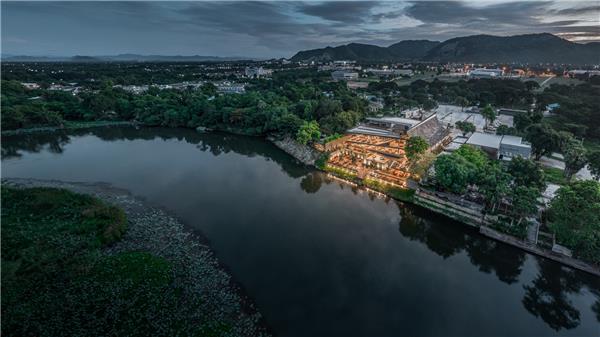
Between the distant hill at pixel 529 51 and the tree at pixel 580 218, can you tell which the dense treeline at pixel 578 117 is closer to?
the tree at pixel 580 218

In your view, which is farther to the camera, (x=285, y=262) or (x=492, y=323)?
(x=285, y=262)

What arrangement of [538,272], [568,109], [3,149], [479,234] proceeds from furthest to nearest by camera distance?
[568,109] < [3,149] < [479,234] < [538,272]

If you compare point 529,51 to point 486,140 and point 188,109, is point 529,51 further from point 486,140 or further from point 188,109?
point 188,109

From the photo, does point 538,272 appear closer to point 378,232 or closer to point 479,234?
point 479,234

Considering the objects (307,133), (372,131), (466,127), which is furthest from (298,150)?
(466,127)

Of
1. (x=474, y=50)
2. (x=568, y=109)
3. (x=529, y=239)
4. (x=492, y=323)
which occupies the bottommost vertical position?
(x=492, y=323)

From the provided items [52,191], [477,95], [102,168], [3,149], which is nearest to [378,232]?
[52,191]

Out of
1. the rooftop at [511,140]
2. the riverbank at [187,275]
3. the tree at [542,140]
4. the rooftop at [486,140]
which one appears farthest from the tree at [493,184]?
the riverbank at [187,275]

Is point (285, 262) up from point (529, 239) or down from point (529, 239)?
down
